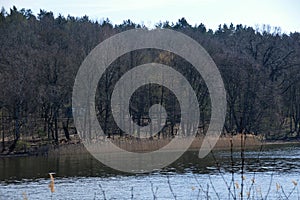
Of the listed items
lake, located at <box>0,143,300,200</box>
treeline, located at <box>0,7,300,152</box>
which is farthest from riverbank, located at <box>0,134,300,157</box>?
lake, located at <box>0,143,300,200</box>

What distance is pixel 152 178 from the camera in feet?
82.8

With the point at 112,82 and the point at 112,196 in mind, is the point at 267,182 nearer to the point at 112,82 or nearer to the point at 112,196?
the point at 112,196

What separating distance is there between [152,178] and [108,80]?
26.7 metres

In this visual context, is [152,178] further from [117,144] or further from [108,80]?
[108,80]

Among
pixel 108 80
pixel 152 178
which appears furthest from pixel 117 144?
pixel 152 178

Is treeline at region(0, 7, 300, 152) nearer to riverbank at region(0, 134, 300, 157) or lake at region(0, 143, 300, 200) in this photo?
riverbank at region(0, 134, 300, 157)

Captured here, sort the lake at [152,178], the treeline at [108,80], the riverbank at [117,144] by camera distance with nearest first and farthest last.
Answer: the lake at [152,178] → the riverbank at [117,144] → the treeline at [108,80]

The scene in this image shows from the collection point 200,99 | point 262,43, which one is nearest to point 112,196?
point 200,99

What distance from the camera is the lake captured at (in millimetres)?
20422

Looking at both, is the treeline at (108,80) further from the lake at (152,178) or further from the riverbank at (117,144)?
the lake at (152,178)

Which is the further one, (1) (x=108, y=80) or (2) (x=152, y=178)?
(1) (x=108, y=80)

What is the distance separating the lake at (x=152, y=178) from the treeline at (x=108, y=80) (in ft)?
30.9

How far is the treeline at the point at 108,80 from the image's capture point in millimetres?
Result: 45875

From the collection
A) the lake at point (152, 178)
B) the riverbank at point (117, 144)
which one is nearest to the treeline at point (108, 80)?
the riverbank at point (117, 144)
